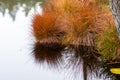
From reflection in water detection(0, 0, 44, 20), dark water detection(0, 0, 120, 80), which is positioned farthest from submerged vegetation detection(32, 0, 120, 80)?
reflection in water detection(0, 0, 44, 20)

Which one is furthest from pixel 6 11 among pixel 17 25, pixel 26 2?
pixel 17 25

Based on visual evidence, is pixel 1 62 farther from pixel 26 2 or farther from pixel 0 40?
pixel 26 2

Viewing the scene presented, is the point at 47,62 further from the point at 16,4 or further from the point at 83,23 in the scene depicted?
the point at 16,4

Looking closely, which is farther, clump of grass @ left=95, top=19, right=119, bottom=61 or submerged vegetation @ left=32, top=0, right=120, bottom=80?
submerged vegetation @ left=32, top=0, right=120, bottom=80

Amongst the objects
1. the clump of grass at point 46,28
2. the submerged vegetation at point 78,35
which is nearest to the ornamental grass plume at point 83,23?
the submerged vegetation at point 78,35

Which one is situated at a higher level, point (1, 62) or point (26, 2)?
point (26, 2)

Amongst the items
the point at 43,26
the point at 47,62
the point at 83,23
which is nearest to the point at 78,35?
the point at 83,23

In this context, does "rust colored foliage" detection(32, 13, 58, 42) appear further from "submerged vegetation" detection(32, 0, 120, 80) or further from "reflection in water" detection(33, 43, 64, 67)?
"reflection in water" detection(33, 43, 64, 67)
